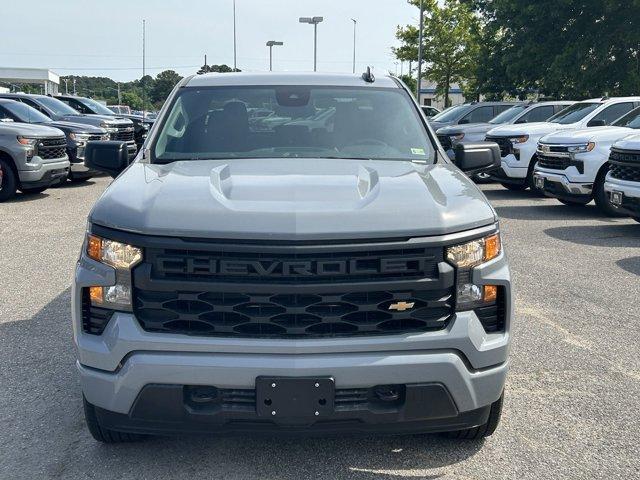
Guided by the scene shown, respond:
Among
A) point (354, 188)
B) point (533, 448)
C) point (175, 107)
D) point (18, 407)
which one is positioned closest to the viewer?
point (354, 188)

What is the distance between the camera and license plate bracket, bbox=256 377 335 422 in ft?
9.05

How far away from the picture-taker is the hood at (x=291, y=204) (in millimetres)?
2830

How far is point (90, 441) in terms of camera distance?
3.49 metres

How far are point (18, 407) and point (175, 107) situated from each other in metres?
1.96

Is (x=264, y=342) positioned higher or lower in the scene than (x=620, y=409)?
higher

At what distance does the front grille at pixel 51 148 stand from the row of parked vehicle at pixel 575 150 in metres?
6.79

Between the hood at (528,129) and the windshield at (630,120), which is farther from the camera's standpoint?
the hood at (528,129)

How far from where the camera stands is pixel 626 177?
904 cm

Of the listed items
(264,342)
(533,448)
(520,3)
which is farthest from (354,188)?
(520,3)

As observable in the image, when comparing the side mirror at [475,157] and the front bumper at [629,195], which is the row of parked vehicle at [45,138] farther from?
the front bumper at [629,195]

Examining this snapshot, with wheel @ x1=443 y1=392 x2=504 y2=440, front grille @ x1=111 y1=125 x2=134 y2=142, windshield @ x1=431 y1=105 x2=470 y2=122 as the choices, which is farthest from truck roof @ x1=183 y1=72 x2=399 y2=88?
windshield @ x1=431 y1=105 x2=470 y2=122

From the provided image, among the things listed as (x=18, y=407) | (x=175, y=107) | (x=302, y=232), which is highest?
(x=175, y=107)

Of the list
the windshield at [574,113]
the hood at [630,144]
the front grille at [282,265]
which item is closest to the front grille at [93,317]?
the front grille at [282,265]

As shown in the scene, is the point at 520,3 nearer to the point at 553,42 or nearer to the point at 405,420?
the point at 553,42
